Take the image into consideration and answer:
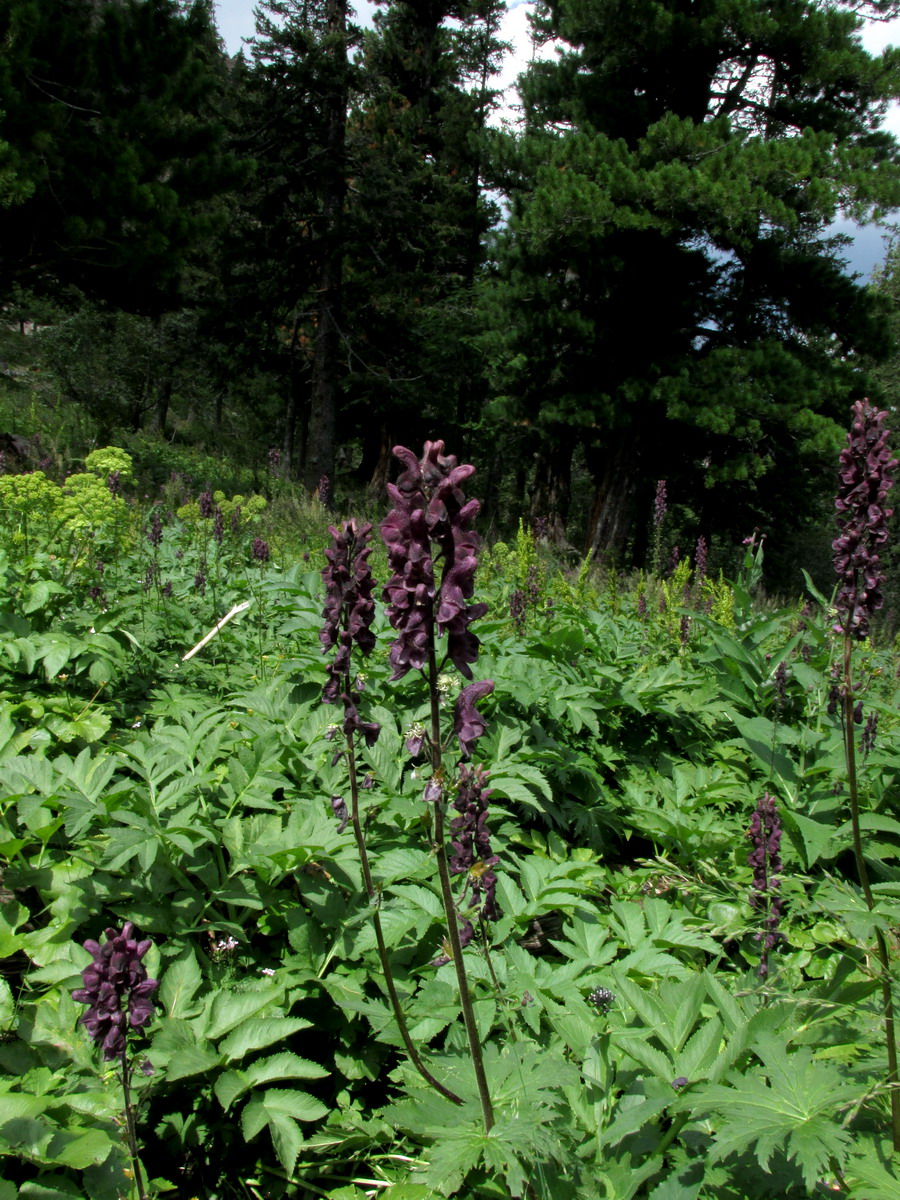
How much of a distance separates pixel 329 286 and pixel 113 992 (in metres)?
17.5

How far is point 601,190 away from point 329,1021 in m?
13.8

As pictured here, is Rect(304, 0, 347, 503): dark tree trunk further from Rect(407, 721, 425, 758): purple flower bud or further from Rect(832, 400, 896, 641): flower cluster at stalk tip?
Rect(407, 721, 425, 758): purple flower bud

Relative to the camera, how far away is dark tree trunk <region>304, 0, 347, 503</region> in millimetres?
16031

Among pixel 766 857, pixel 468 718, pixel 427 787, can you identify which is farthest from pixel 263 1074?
pixel 766 857

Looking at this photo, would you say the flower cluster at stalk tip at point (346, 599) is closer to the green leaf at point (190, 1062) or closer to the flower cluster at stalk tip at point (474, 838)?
the flower cluster at stalk tip at point (474, 838)

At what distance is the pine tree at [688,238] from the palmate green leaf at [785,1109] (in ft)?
40.2

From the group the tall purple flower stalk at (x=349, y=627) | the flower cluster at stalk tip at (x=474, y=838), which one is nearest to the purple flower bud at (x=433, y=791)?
the flower cluster at stalk tip at (x=474, y=838)

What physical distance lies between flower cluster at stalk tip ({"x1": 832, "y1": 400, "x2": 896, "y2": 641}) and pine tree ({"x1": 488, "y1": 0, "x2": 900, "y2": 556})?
11.1m

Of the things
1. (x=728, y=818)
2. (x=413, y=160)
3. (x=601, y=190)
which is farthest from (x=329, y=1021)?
(x=413, y=160)

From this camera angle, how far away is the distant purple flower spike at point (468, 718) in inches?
60.2

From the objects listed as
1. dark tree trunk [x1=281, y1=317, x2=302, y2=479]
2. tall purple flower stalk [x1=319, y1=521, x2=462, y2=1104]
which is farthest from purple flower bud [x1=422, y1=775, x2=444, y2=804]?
dark tree trunk [x1=281, y1=317, x2=302, y2=479]

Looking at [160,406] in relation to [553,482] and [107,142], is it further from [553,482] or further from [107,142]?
[107,142]

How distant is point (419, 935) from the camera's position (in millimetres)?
2229

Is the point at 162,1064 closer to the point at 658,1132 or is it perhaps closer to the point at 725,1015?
the point at 658,1132
